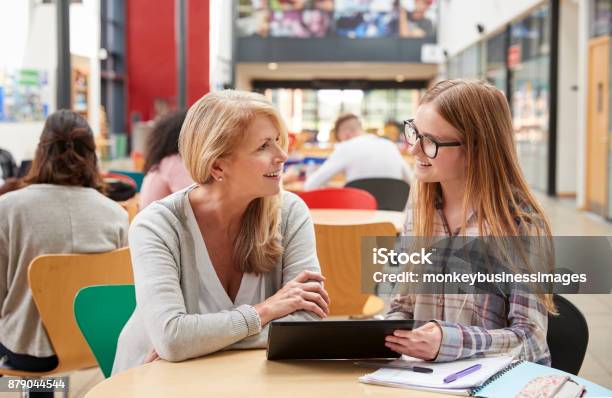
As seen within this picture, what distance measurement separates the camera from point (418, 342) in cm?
164

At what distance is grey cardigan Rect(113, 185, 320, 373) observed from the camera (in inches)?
73.0

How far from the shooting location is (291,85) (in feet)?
94.0

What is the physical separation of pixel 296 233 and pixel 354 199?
305 cm

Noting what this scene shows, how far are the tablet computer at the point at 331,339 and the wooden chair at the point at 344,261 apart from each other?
195 cm

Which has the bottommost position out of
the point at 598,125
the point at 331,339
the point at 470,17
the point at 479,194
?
the point at 331,339

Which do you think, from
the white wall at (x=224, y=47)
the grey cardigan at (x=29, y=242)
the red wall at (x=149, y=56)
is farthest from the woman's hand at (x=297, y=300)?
the red wall at (x=149, y=56)

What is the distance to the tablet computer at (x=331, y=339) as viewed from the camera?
5.37 ft

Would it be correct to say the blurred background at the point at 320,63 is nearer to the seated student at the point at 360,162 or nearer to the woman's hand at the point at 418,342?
the woman's hand at the point at 418,342

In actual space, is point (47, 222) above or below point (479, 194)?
below

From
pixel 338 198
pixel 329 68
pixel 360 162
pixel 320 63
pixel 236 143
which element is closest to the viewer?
pixel 236 143

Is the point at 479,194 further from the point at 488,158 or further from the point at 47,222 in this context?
the point at 47,222

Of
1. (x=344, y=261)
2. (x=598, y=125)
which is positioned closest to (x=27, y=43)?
(x=344, y=261)

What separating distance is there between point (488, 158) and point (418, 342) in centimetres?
45

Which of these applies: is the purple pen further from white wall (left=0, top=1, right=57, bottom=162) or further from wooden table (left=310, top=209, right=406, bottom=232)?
white wall (left=0, top=1, right=57, bottom=162)
